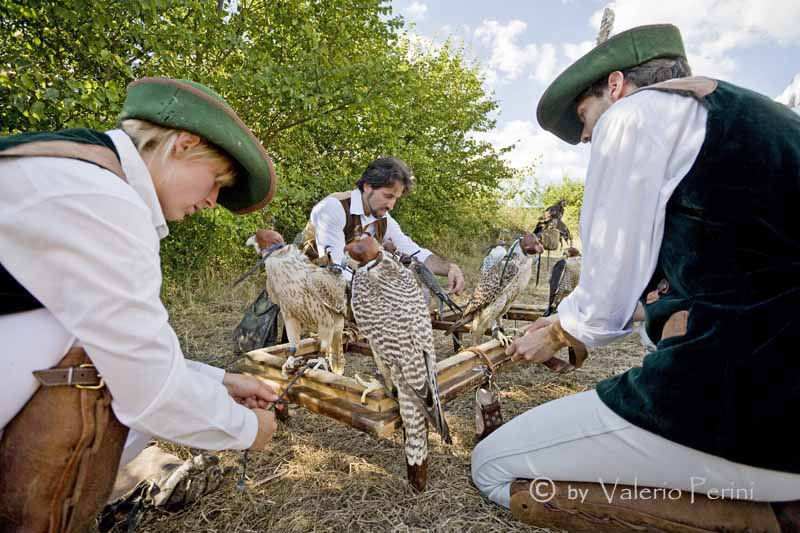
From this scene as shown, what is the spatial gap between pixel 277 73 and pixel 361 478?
196 inches

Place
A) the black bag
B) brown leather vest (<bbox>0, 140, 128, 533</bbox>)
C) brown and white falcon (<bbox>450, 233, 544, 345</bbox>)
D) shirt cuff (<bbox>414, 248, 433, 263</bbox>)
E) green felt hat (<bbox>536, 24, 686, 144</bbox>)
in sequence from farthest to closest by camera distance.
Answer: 1. shirt cuff (<bbox>414, 248, 433, 263</bbox>)
2. the black bag
3. brown and white falcon (<bbox>450, 233, 544, 345</bbox>)
4. green felt hat (<bbox>536, 24, 686, 144</bbox>)
5. brown leather vest (<bbox>0, 140, 128, 533</bbox>)

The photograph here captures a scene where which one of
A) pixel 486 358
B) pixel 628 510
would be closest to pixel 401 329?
pixel 486 358

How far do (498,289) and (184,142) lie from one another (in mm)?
3321

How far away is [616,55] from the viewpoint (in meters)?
1.75

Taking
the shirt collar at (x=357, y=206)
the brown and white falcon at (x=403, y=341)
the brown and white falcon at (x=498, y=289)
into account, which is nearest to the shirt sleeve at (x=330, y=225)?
the shirt collar at (x=357, y=206)

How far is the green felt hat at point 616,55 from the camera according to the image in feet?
A: 5.68

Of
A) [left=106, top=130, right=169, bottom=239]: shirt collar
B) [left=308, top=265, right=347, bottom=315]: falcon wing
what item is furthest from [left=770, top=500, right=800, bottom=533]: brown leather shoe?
[left=308, top=265, right=347, bottom=315]: falcon wing

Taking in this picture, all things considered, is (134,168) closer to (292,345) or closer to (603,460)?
(603,460)

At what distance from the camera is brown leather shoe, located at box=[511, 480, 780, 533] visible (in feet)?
4.64

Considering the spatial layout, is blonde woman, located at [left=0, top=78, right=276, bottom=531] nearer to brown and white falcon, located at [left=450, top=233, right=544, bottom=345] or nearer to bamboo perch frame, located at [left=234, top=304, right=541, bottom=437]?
bamboo perch frame, located at [left=234, top=304, right=541, bottom=437]

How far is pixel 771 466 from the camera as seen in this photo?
4.36 feet

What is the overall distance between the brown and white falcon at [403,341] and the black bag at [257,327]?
6.78 ft

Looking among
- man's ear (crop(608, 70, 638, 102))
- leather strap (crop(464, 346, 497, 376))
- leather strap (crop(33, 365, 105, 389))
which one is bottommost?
leather strap (crop(464, 346, 497, 376))

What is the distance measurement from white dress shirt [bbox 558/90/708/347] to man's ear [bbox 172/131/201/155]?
4.81ft
